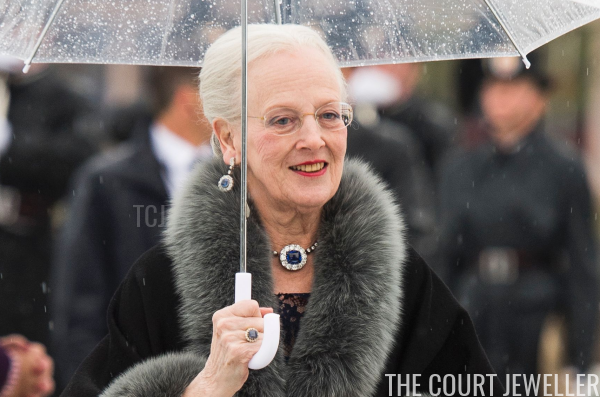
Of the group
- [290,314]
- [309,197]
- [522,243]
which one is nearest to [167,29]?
[309,197]

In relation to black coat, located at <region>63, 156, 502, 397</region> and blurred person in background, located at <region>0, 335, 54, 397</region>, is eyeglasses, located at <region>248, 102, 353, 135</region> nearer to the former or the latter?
black coat, located at <region>63, 156, 502, 397</region>

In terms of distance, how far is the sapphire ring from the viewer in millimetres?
3082

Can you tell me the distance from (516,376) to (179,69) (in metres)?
2.77

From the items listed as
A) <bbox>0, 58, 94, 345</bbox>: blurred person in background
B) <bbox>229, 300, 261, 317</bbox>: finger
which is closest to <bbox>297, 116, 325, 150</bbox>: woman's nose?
<bbox>229, 300, 261, 317</bbox>: finger

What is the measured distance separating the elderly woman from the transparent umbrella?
38cm

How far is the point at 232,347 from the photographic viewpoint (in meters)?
3.09

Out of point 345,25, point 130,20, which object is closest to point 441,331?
point 345,25

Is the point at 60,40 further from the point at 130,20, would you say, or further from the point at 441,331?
the point at 441,331

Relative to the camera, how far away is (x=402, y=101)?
8891 mm

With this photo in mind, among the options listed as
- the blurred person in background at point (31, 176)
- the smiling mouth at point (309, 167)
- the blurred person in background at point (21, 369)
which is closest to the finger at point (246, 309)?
the smiling mouth at point (309, 167)

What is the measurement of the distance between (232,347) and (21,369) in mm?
1497

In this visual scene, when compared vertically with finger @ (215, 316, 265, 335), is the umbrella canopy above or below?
above

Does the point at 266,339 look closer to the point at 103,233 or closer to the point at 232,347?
the point at 232,347

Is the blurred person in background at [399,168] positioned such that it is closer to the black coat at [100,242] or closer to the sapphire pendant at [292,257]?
the black coat at [100,242]
